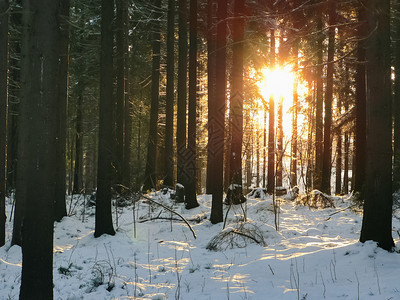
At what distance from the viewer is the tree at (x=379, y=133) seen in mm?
6105

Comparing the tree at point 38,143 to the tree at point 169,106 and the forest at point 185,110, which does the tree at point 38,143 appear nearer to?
the forest at point 185,110

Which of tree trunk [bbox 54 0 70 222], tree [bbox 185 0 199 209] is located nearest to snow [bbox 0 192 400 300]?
tree trunk [bbox 54 0 70 222]

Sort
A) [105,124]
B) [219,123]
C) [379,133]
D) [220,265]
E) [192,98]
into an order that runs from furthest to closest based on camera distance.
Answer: [192,98]
[219,123]
[105,124]
[220,265]
[379,133]

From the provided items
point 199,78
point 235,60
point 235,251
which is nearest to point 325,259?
point 235,251

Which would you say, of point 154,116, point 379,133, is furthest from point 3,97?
point 154,116

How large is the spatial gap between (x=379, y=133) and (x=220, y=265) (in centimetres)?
400

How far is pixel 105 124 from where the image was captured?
884 cm

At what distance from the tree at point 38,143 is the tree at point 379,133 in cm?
557

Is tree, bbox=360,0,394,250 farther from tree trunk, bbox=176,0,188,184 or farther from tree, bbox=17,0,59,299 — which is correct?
tree trunk, bbox=176,0,188,184

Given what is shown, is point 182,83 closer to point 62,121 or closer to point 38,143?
point 62,121

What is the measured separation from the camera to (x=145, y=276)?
599 cm

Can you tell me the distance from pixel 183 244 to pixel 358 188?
8.42 meters

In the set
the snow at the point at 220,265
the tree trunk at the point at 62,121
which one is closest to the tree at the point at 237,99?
the snow at the point at 220,265

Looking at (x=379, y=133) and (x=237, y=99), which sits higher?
(x=237, y=99)
